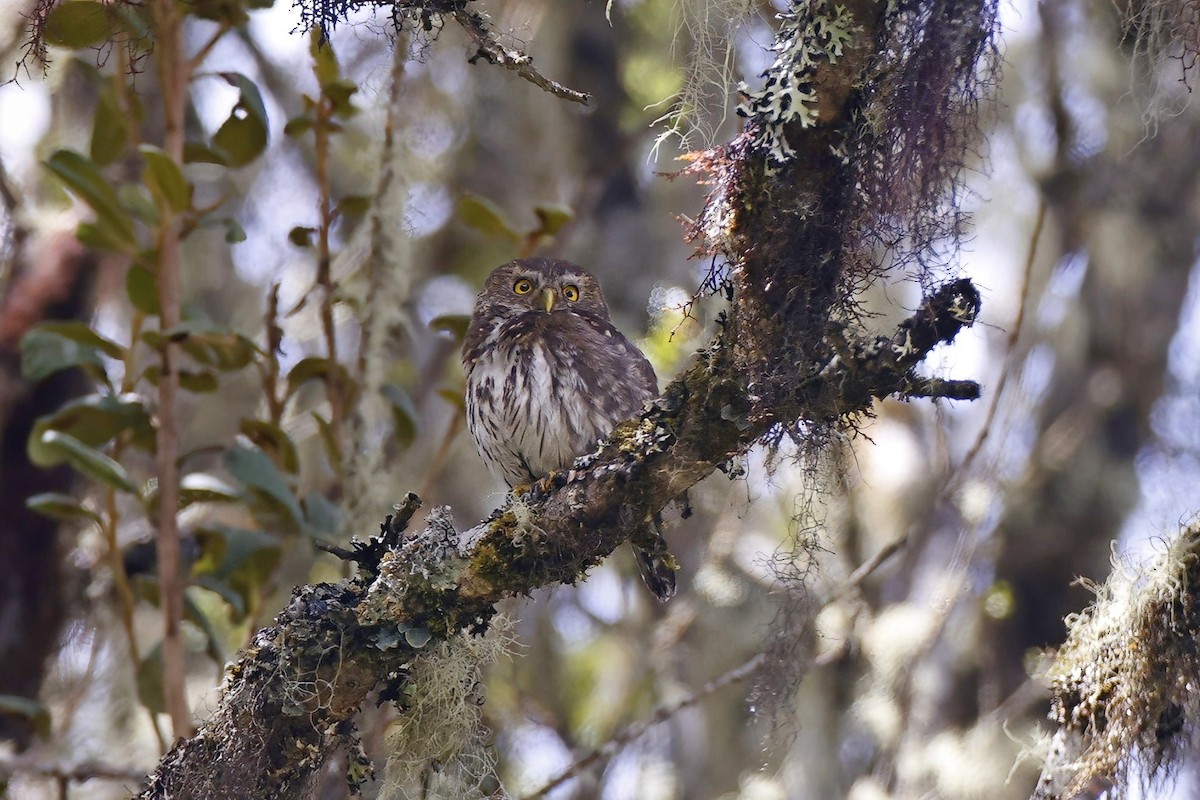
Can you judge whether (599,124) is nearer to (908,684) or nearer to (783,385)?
(908,684)

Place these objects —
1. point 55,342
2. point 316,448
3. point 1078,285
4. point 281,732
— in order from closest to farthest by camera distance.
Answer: point 281,732, point 55,342, point 316,448, point 1078,285

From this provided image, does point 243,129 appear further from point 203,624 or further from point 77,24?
point 203,624

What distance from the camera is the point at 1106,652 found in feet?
9.86

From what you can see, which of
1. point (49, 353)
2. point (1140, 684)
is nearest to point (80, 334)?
point (49, 353)

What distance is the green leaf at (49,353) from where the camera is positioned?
351 centimetres

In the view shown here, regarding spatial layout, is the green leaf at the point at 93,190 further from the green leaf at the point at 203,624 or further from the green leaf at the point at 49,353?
the green leaf at the point at 203,624

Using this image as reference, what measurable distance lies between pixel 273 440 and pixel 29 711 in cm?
103

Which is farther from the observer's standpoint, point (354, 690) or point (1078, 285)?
point (1078, 285)

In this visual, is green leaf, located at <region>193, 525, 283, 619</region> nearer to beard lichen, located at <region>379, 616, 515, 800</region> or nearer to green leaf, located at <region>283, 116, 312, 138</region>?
beard lichen, located at <region>379, 616, 515, 800</region>

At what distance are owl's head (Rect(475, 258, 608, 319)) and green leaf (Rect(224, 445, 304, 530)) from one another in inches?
52.1

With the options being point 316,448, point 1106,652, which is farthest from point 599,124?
point 1106,652

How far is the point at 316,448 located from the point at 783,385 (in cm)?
460

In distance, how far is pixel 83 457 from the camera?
3.31 meters

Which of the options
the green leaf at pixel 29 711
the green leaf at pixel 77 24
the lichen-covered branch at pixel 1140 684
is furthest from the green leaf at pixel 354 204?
the lichen-covered branch at pixel 1140 684
